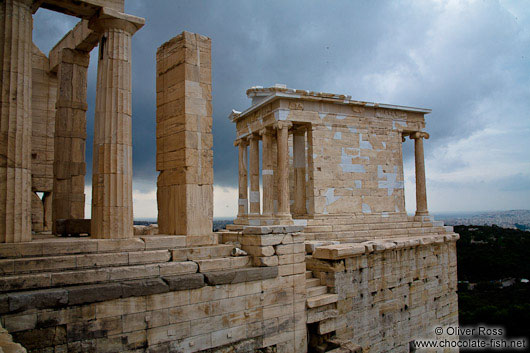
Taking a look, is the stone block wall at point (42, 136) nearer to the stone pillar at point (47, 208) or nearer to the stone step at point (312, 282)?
the stone pillar at point (47, 208)

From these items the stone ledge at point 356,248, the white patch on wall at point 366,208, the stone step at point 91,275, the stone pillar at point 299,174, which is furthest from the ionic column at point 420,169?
the stone step at point 91,275

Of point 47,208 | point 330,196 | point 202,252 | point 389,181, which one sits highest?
point 389,181

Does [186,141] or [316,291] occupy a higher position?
[186,141]

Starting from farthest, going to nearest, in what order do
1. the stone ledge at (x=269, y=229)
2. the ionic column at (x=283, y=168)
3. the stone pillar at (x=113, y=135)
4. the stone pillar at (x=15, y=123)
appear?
1. the ionic column at (x=283, y=168)
2. the stone ledge at (x=269, y=229)
3. the stone pillar at (x=113, y=135)
4. the stone pillar at (x=15, y=123)

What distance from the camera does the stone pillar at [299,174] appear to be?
62.9ft

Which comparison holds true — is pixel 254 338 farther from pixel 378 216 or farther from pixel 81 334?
pixel 378 216

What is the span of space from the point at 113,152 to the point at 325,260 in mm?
6348

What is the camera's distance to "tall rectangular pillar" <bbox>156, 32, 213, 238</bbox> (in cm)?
877

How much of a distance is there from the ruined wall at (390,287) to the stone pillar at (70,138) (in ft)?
Result: 23.4

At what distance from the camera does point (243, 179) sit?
69.8 ft

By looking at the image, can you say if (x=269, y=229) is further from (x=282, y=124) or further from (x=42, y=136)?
(x=42, y=136)

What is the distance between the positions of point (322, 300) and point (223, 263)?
3.08 meters

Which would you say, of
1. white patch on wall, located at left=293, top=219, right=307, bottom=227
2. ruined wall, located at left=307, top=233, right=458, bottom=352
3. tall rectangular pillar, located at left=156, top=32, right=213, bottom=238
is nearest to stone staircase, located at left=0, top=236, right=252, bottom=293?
tall rectangular pillar, located at left=156, top=32, right=213, bottom=238

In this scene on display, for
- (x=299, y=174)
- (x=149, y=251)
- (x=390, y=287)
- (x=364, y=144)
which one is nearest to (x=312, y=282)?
(x=390, y=287)
